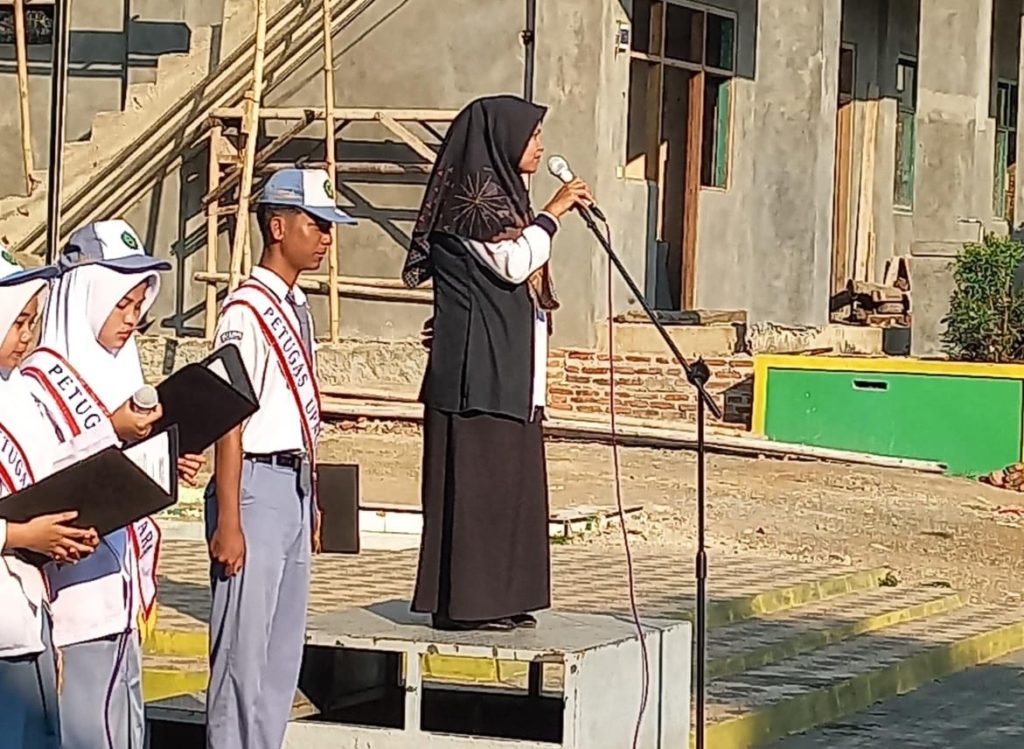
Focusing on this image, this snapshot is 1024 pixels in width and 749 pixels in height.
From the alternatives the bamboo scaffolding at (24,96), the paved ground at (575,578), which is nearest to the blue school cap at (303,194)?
the paved ground at (575,578)

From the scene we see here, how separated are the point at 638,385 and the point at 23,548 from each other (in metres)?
12.3

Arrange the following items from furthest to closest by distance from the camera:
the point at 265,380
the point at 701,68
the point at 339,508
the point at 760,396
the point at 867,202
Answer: the point at 867,202 → the point at 701,68 → the point at 760,396 → the point at 339,508 → the point at 265,380

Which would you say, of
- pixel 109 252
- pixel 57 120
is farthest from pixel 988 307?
pixel 109 252

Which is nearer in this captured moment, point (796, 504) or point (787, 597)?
point (787, 597)

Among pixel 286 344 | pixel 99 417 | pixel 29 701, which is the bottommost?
pixel 29 701

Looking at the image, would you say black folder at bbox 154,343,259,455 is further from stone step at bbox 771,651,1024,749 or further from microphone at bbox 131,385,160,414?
stone step at bbox 771,651,1024,749

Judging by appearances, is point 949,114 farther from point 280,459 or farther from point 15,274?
point 15,274

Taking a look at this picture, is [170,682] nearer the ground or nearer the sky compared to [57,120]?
nearer the ground

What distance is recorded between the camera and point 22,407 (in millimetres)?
4762

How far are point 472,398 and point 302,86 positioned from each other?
11.4 meters

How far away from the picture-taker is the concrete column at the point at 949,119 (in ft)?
63.3

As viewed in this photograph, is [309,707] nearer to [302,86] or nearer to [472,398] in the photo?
[472,398]

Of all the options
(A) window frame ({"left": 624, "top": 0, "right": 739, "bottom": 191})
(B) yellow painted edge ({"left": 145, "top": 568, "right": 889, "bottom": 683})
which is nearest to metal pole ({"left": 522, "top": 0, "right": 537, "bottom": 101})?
(A) window frame ({"left": 624, "top": 0, "right": 739, "bottom": 191})

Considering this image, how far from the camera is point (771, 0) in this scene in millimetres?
19531
